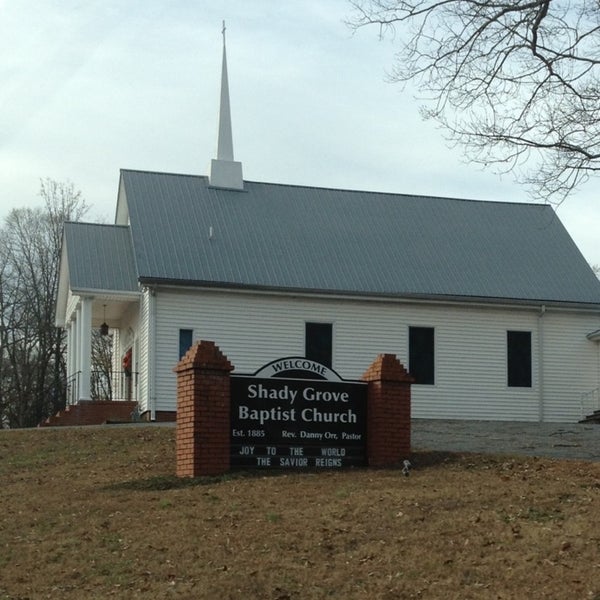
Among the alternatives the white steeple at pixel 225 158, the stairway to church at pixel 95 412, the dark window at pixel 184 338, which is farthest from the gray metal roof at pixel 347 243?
the stairway to church at pixel 95 412

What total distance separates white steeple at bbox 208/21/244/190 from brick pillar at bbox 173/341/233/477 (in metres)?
18.6

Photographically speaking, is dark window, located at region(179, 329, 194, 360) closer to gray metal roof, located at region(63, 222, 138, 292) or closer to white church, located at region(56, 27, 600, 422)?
white church, located at region(56, 27, 600, 422)

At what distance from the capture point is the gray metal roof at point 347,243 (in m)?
30.6

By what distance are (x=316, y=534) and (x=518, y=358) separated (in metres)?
20.7

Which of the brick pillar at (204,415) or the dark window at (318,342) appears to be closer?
the brick pillar at (204,415)

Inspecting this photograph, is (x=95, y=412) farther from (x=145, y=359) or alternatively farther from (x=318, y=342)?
(x=318, y=342)

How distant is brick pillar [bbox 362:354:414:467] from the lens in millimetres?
16969

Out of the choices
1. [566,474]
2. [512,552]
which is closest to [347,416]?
[566,474]

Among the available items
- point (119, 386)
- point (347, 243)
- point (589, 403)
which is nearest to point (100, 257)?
point (119, 386)

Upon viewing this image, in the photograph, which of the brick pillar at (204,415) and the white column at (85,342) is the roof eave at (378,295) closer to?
the white column at (85,342)

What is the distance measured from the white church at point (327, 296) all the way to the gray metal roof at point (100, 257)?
0.05m

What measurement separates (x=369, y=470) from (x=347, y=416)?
3.52 feet

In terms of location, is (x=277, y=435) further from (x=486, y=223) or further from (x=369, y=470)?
(x=486, y=223)

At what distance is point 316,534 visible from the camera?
12.3 metres
